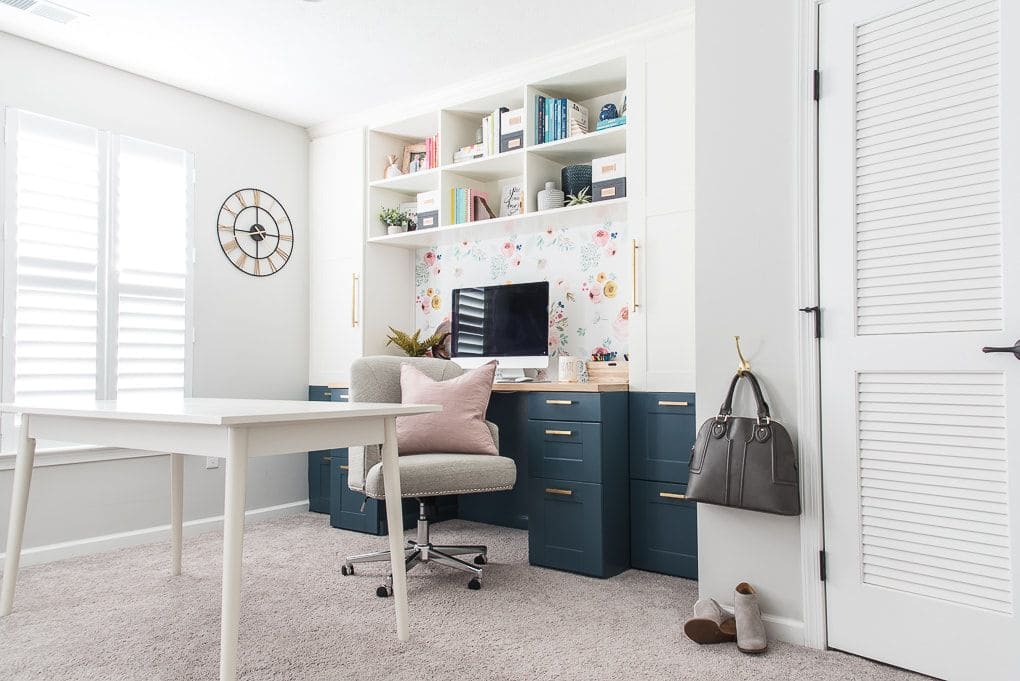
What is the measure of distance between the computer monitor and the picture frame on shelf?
0.90m

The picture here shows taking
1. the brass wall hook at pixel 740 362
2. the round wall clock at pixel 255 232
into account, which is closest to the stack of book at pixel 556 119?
the brass wall hook at pixel 740 362

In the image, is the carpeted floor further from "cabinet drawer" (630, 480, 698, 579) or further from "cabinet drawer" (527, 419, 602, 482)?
"cabinet drawer" (527, 419, 602, 482)

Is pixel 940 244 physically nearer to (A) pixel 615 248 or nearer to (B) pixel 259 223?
(A) pixel 615 248

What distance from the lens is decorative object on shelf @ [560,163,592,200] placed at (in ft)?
12.5

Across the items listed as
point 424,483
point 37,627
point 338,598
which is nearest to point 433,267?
point 424,483

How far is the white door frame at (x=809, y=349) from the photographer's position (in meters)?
2.30

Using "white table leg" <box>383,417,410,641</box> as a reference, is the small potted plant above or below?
above

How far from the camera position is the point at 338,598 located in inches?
111

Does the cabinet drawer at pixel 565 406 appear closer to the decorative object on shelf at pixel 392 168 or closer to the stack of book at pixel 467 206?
the stack of book at pixel 467 206

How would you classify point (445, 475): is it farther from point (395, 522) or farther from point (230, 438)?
point (230, 438)

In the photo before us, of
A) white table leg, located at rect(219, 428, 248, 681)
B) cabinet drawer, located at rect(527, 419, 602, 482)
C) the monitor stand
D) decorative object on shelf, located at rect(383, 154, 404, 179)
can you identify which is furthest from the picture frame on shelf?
white table leg, located at rect(219, 428, 248, 681)

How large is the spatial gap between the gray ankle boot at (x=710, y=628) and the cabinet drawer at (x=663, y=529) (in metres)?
0.72

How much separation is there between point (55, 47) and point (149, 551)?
8.64 feet

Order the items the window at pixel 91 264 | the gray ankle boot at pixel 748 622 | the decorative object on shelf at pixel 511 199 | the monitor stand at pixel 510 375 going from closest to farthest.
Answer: the gray ankle boot at pixel 748 622, the window at pixel 91 264, the monitor stand at pixel 510 375, the decorative object on shelf at pixel 511 199
